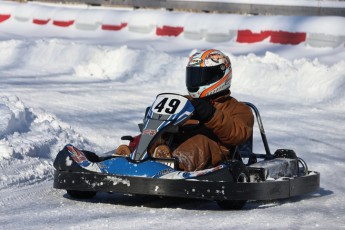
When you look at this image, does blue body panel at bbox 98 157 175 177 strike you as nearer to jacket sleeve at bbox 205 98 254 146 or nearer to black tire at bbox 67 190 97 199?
black tire at bbox 67 190 97 199

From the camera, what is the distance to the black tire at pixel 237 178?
6.53 meters

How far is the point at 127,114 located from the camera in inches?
480

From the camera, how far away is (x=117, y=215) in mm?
6164

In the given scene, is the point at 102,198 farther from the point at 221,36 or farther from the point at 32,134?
the point at 221,36

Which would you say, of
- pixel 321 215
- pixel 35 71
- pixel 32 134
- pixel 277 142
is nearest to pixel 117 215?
pixel 321 215

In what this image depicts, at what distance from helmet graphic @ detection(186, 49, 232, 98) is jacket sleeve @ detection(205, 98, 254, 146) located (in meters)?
0.15

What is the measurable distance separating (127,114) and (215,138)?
5.19 meters

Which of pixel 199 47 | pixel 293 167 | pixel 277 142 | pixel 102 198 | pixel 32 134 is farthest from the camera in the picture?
pixel 199 47

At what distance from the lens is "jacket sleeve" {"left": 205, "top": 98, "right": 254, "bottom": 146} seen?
6863 millimetres

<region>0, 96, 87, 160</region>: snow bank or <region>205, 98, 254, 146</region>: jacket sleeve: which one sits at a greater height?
<region>205, 98, 254, 146</region>: jacket sleeve

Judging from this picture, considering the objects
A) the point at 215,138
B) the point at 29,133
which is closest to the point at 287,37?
the point at 29,133

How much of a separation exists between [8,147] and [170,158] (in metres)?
1.86

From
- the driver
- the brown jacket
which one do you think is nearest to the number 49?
the driver

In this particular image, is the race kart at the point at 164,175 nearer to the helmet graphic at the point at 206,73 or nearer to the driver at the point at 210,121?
the driver at the point at 210,121
